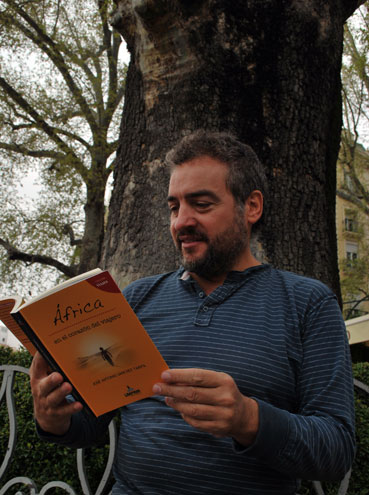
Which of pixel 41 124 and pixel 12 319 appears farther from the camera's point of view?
pixel 41 124

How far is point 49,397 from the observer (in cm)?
166

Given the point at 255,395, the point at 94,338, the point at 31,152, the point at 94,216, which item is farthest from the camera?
the point at 31,152

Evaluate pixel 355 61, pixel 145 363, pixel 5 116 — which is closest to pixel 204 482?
pixel 145 363

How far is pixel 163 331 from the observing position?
6.50 feet

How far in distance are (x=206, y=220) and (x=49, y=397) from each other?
90 cm

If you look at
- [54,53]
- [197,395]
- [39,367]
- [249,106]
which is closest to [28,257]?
[54,53]

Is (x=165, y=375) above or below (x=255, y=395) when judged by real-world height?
above

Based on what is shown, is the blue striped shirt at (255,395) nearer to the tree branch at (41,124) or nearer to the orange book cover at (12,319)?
the orange book cover at (12,319)

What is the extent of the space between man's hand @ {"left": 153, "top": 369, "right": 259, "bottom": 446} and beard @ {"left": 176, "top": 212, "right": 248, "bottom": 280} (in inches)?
27.5

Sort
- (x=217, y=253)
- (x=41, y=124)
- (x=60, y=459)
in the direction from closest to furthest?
(x=217, y=253) → (x=60, y=459) → (x=41, y=124)

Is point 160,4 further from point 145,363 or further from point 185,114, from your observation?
point 145,363

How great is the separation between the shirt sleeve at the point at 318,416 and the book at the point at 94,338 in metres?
0.37

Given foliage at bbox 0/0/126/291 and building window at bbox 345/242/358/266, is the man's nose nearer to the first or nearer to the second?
foliage at bbox 0/0/126/291

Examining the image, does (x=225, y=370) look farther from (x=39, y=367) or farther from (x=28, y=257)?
(x=28, y=257)
